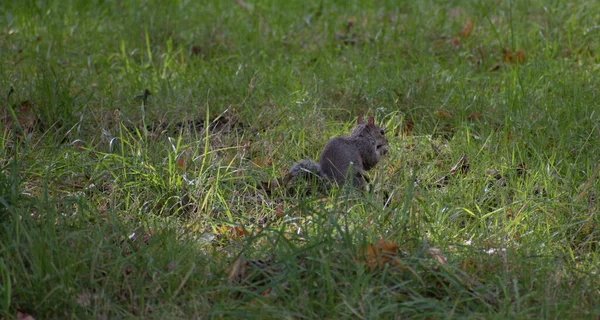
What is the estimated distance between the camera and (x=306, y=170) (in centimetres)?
439

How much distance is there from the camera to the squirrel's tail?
4.42 m

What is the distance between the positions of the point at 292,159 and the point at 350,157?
494 mm

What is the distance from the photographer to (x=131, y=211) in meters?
4.14

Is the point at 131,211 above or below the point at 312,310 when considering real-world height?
below

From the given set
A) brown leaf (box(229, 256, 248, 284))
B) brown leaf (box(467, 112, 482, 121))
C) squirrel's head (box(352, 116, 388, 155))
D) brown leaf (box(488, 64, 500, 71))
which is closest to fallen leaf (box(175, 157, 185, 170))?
squirrel's head (box(352, 116, 388, 155))

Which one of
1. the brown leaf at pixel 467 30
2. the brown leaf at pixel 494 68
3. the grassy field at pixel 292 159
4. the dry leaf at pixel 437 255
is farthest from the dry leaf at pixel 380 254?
the brown leaf at pixel 467 30

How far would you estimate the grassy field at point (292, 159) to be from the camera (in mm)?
3207

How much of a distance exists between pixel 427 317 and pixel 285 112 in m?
2.44

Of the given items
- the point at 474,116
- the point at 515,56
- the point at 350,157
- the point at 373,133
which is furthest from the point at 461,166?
the point at 515,56

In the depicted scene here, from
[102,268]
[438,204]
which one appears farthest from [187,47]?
[102,268]

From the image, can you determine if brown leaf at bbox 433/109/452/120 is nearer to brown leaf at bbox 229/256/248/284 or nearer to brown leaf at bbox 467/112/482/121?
brown leaf at bbox 467/112/482/121

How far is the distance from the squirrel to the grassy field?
0.12 meters

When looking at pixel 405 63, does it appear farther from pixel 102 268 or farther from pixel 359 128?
pixel 102 268

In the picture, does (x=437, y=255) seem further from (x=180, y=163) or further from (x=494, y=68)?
(x=494, y=68)
